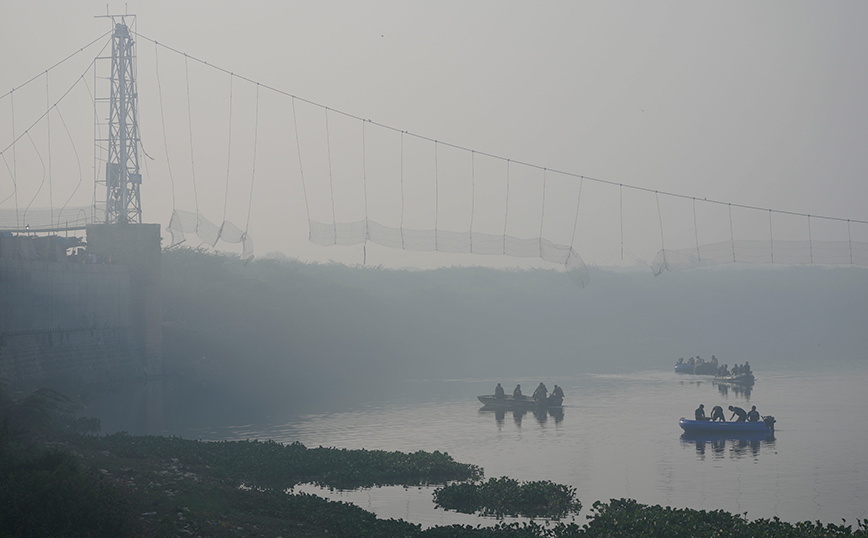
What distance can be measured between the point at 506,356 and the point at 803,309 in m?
77.9

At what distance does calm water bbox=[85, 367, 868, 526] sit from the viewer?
27734mm

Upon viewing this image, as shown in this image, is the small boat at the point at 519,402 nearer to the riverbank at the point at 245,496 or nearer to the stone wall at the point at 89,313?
the riverbank at the point at 245,496

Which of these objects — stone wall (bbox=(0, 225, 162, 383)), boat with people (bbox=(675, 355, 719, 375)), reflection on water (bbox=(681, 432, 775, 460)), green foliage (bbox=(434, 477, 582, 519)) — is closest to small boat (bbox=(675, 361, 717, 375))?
boat with people (bbox=(675, 355, 719, 375))

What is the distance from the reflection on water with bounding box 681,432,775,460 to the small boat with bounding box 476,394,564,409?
10785 millimetres

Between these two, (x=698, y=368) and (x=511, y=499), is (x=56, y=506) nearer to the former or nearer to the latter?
(x=511, y=499)

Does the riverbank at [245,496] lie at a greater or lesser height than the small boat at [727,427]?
greater

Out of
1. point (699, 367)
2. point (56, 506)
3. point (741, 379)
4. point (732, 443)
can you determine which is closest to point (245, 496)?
point (56, 506)

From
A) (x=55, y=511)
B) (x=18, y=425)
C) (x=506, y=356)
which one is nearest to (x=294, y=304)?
(x=506, y=356)

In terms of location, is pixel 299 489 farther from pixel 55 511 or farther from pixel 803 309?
pixel 803 309

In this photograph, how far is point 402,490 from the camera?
90.5 ft

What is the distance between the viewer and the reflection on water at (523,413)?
163ft

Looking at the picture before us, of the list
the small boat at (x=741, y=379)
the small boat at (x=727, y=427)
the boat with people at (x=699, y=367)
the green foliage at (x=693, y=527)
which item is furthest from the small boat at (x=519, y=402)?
the boat with people at (x=699, y=367)

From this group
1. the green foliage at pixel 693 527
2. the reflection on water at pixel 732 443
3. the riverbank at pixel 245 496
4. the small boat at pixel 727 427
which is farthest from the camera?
the small boat at pixel 727 427

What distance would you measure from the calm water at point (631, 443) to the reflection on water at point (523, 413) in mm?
219
